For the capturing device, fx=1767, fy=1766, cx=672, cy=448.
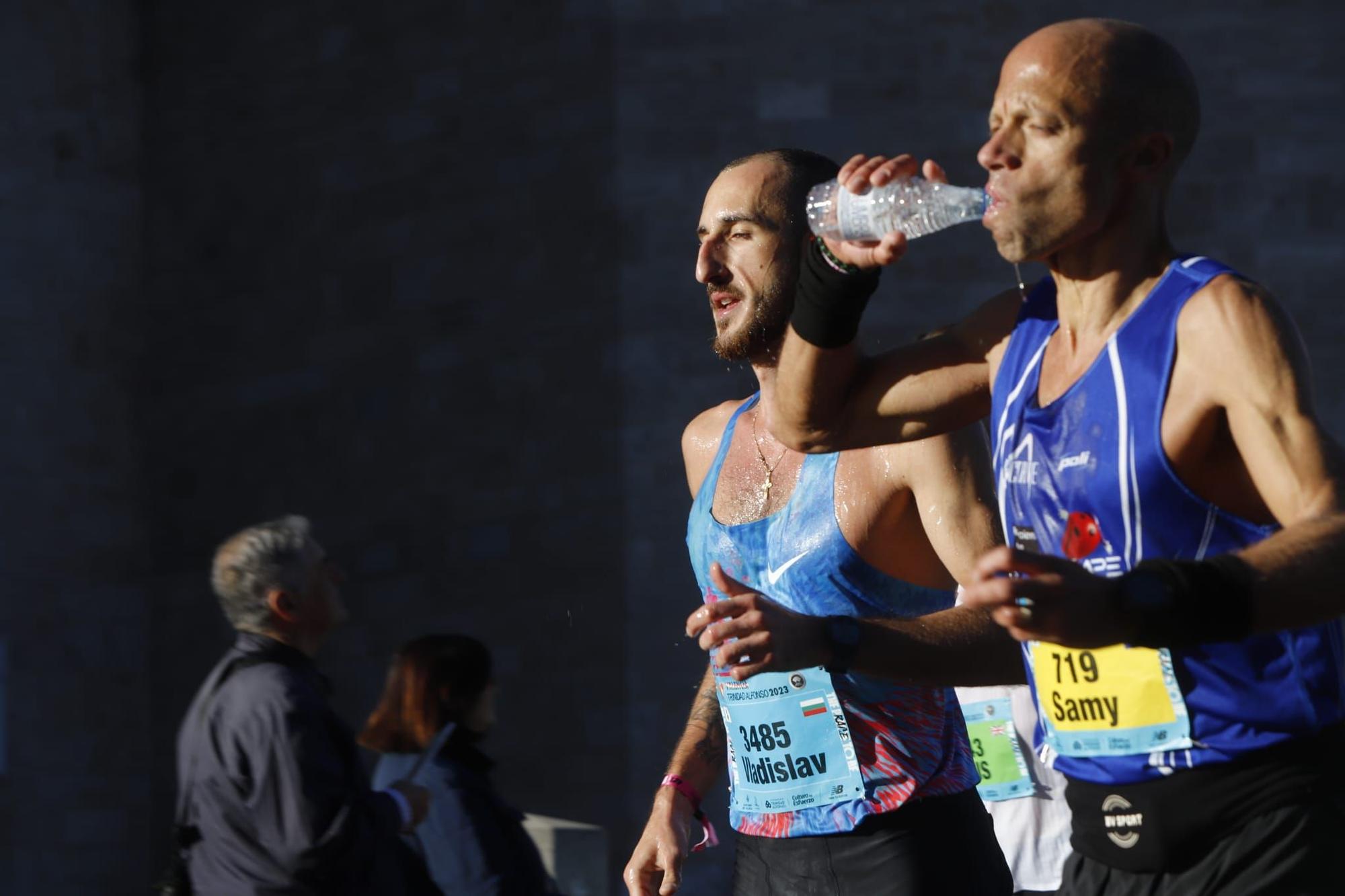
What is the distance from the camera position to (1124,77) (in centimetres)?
239

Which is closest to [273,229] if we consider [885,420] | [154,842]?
[154,842]

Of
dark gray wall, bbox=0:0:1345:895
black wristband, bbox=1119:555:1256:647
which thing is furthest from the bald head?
dark gray wall, bbox=0:0:1345:895

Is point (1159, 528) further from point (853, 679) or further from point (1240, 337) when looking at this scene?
point (853, 679)

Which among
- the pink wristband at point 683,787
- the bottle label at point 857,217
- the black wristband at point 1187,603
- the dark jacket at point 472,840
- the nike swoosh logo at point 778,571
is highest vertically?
the bottle label at point 857,217

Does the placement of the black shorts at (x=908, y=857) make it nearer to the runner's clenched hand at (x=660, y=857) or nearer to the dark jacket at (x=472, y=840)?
the runner's clenched hand at (x=660, y=857)

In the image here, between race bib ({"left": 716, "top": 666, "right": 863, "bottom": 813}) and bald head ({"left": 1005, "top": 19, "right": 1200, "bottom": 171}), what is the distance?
1.30 m

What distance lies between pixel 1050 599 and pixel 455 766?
3.32m

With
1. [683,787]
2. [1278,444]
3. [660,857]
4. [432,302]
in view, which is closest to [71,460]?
[432,302]

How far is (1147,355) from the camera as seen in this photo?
91.4 inches

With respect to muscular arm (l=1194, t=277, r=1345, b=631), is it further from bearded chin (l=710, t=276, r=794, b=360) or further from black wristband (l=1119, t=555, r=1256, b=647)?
bearded chin (l=710, t=276, r=794, b=360)

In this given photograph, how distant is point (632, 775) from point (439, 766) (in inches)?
138

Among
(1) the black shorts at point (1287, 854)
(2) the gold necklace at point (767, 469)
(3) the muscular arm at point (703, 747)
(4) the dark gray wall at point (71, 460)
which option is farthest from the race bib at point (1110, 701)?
(4) the dark gray wall at point (71, 460)

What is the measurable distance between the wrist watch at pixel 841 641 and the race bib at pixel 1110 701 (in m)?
0.38

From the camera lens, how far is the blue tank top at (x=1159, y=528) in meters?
2.27
